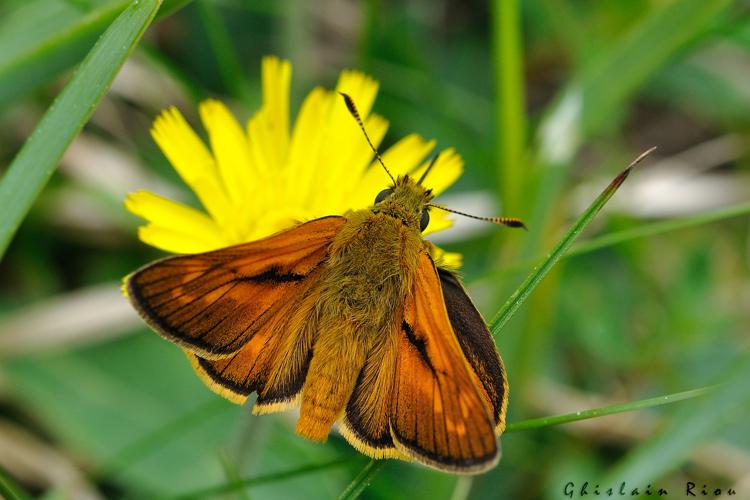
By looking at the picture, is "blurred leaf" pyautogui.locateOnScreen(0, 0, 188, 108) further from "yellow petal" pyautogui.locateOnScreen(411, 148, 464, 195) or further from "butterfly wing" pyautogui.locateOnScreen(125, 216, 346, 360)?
"yellow petal" pyautogui.locateOnScreen(411, 148, 464, 195)

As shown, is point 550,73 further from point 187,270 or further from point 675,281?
point 187,270

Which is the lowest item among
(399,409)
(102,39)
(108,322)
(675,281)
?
(675,281)

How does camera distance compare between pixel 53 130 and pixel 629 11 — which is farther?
pixel 629 11

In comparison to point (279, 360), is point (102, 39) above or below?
above

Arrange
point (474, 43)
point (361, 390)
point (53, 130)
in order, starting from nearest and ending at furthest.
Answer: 1. point (53, 130)
2. point (361, 390)
3. point (474, 43)

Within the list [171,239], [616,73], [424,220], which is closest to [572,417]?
[424,220]

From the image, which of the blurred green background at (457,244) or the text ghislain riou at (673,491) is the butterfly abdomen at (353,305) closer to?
the blurred green background at (457,244)

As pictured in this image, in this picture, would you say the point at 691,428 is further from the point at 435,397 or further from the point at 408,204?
the point at 408,204

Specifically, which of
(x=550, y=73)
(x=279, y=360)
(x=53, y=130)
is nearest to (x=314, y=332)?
(x=279, y=360)
